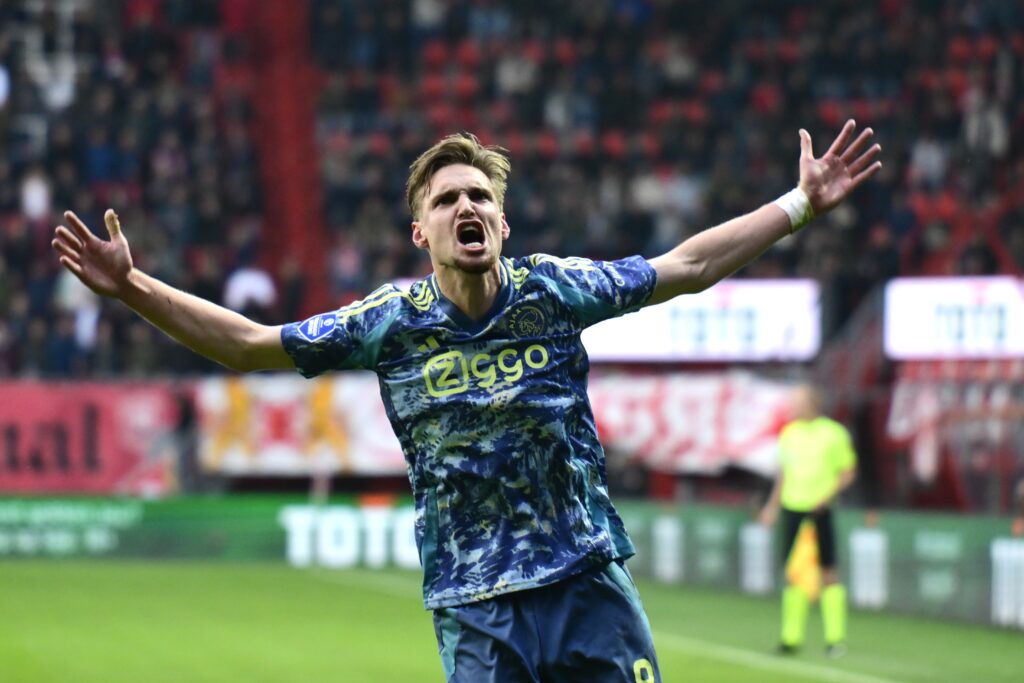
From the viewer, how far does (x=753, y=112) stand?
26.9 m

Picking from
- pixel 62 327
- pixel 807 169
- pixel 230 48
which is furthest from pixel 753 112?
pixel 807 169

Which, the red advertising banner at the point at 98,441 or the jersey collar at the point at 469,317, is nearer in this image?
the jersey collar at the point at 469,317

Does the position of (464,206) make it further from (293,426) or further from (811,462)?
(293,426)

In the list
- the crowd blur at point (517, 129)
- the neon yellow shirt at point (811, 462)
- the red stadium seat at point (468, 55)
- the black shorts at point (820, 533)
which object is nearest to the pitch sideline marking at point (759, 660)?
the black shorts at point (820, 533)

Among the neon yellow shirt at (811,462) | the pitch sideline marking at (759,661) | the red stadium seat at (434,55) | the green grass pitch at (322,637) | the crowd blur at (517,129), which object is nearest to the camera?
the pitch sideline marking at (759,661)

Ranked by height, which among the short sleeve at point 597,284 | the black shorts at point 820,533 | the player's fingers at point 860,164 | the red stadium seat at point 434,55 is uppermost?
the red stadium seat at point 434,55

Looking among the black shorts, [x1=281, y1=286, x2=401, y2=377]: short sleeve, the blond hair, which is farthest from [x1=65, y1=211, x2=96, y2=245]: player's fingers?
the black shorts

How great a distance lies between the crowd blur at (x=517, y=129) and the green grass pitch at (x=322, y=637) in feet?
17.4

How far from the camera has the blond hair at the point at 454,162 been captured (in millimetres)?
5152

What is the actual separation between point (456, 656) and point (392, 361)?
2.69ft

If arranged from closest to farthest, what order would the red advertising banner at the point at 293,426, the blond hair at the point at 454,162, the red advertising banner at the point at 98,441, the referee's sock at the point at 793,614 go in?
the blond hair at the point at 454,162
the referee's sock at the point at 793,614
the red advertising banner at the point at 98,441
the red advertising banner at the point at 293,426

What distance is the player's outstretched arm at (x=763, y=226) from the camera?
528cm

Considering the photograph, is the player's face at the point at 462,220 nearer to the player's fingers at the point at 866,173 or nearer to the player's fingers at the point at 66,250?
the player's fingers at the point at 66,250

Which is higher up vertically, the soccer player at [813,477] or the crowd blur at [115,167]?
the crowd blur at [115,167]
